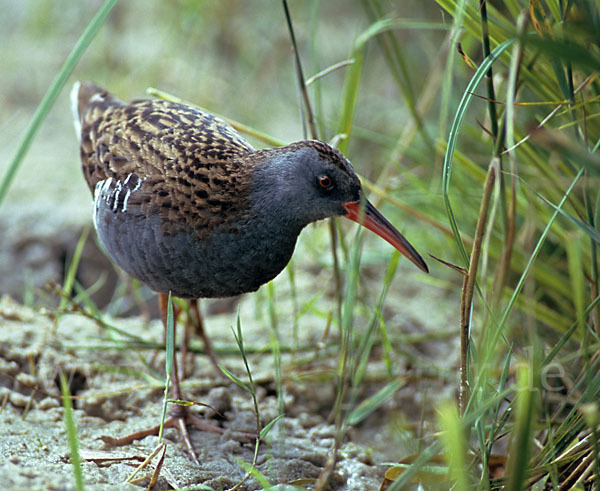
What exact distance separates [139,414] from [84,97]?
4.82 feet

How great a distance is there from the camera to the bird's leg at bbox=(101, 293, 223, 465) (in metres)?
2.20

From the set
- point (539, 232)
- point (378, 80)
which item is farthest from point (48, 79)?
point (539, 232)

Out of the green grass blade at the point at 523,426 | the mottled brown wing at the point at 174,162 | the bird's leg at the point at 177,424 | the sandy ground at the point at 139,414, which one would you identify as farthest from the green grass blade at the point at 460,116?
the bird's leg at the point at 177,424

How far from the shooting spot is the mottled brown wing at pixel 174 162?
2.15 metres

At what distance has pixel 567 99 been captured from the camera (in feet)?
6.57

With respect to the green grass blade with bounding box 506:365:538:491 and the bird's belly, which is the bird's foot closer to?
the bird's belly

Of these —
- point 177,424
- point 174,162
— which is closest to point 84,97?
point 174,162

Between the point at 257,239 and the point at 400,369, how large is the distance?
1169mm

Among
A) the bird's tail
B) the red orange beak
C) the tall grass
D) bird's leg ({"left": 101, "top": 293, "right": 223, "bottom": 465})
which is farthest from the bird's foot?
the bird's tail

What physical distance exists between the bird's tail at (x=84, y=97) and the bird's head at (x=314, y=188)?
1.08 m

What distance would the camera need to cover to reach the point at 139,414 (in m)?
2.49

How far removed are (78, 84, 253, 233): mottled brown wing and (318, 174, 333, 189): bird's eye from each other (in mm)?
252

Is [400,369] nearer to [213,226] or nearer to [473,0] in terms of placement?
[213,226]

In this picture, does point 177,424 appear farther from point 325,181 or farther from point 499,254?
point 499,254
